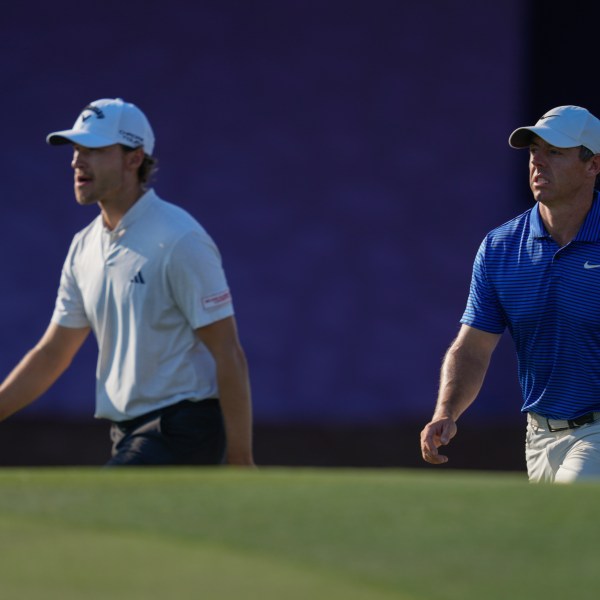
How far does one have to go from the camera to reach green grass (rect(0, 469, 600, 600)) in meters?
2.72

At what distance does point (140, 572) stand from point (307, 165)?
701cm

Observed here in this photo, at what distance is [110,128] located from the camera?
237 inches

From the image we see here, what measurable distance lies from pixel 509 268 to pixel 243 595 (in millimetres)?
3173

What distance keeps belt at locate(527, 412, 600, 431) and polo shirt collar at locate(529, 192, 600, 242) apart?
23.7 inches

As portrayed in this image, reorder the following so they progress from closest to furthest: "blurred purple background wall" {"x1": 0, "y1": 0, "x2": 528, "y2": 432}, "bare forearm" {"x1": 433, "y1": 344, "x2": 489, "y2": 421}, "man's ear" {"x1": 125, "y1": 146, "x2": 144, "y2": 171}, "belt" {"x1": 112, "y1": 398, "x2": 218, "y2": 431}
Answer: "bare forearm" {"x1": 433, "y1": 344, "x2": 489, "y2": 421}
"belt" {"x1": 112, "y1": 398, "x2": 218, "y2": 431}
"man's ear" {"x1": 125, "y1": 146, "x2": 144, "y2": 171}
"blurred purple background wall" {"x1": 0, "y1": 0, "x2": 528, "y2": 432}

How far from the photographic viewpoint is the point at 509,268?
568cm

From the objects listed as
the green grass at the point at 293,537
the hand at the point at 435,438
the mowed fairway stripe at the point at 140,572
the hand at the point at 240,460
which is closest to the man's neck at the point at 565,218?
the hand at the point at 435,438

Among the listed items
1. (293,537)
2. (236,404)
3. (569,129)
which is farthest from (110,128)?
(293,537)

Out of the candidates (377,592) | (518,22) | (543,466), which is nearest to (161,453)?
(543,466)

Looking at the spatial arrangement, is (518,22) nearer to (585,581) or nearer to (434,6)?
(434,6)

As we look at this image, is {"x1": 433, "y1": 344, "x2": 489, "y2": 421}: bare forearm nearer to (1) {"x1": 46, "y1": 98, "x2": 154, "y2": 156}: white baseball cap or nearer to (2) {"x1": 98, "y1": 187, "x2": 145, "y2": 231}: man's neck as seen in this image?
(2) {"x1": 98, "y1": 187, "x2": 145, "y2": 231}: man's neck

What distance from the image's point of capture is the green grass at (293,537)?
2.72 metres

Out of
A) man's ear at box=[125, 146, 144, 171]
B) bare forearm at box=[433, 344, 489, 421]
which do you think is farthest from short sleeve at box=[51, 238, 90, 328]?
bare forearm at box=[433, 344, 489, 421]

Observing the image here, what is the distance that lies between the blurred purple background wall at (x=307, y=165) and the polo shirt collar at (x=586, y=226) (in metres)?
3.93
